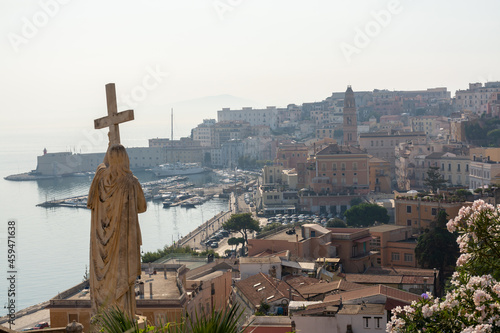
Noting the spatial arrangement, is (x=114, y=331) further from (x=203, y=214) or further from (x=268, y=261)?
(x=203, y=214)

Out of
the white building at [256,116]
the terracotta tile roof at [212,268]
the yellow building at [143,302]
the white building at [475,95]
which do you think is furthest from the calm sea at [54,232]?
the white building at [475,95]

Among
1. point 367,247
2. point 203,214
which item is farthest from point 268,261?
point 203,214

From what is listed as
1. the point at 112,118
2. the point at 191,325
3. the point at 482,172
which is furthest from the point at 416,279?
the point at 482,172

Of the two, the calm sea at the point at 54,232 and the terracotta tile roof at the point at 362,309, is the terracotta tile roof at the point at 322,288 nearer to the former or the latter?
the terracotta tile roof at the point at 362,309

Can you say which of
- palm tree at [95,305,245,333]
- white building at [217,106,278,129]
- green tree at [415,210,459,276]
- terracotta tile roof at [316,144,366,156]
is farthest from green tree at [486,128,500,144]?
white building at [217,106,278,129]

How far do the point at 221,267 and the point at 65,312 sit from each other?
5831 mm

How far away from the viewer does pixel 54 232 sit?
118 feet

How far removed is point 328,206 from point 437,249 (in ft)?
58.6

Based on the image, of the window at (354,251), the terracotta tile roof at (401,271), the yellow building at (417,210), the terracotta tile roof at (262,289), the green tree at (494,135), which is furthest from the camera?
the green tree at (494,135)

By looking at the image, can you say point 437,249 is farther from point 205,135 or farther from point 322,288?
point 205,135

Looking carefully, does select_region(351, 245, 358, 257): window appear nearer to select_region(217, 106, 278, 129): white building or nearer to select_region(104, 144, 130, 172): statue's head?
select_region(104, 144, 130, 172): statue's head

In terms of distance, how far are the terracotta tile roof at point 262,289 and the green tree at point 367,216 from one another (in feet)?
44.9

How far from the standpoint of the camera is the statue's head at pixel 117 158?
2807mm

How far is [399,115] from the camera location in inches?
2596
